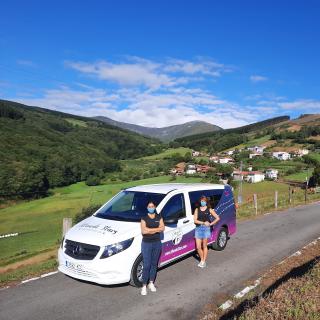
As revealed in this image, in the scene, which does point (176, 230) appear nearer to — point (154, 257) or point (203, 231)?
point (203, 231)

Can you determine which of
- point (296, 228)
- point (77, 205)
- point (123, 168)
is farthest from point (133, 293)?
point (123, 168)

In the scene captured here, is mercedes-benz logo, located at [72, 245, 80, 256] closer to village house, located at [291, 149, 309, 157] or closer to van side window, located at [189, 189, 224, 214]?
van side window, located at [189, 189, 224, 214]

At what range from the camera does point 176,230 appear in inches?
340

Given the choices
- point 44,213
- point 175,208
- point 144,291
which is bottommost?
point 44,213

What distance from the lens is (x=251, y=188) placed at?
6550cm

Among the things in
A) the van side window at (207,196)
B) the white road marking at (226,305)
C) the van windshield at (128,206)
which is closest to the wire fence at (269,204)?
the van side window at (207,196)

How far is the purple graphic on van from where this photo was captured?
841 centimetres

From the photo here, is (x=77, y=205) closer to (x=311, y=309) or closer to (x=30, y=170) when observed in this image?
(x=30, y=170)

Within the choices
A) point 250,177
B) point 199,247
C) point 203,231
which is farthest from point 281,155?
point 203,231

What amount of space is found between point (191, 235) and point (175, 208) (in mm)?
875

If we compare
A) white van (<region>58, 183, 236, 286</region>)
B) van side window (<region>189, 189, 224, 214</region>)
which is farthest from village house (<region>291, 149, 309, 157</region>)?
white van (<region>58, 183, 236, 286</region>)

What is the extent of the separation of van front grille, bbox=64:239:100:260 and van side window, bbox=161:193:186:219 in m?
1.84

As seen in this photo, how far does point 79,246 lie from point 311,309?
4.27 m

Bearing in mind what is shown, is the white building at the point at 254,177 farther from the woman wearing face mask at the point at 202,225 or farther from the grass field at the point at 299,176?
the woman wearing face mask at the point at 202,225
